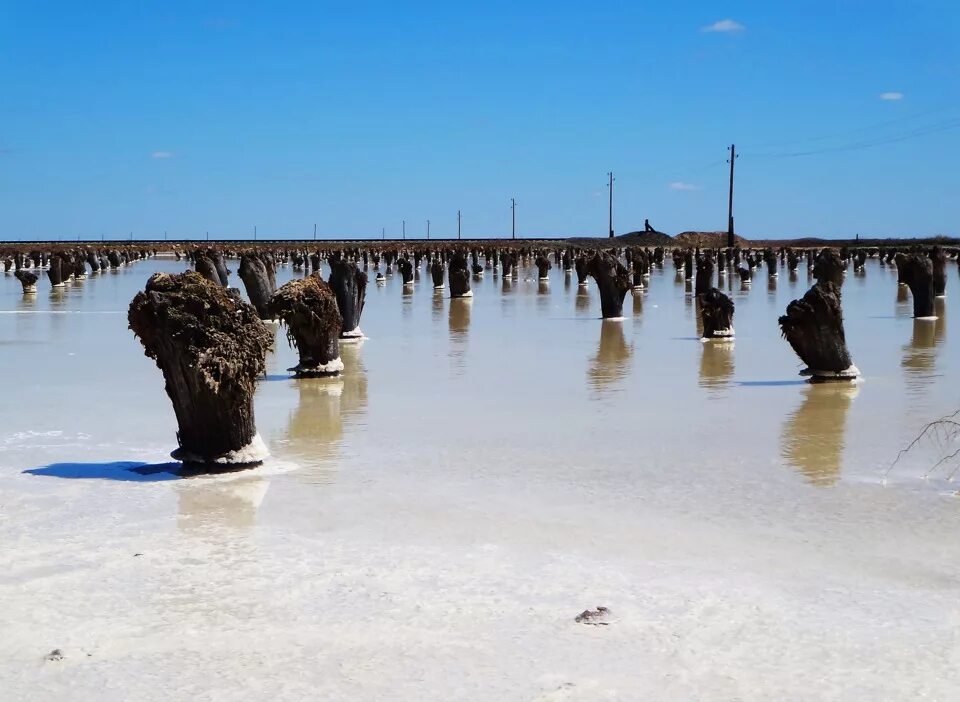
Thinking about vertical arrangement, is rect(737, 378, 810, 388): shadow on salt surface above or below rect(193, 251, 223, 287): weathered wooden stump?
below

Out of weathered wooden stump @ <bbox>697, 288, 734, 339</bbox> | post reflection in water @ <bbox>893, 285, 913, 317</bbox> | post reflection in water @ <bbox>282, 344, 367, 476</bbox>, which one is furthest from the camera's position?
post reflection in water @ <bbox>893, 285, 913, 317</bbox>

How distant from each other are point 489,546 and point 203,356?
2.55m

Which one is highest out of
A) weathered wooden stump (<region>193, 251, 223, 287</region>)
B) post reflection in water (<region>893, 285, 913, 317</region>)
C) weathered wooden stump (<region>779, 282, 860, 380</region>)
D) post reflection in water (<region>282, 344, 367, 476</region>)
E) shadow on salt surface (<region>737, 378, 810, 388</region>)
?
weathered wooden stump (<region>193, 251, 223, 287</region>)

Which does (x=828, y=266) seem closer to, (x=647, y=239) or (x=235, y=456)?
(x=235, y=456)

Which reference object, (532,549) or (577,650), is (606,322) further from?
(577,650)

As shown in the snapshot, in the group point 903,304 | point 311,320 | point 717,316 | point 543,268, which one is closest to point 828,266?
point 903,304

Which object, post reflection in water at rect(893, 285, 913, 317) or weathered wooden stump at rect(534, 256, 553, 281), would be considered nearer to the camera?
post reflection in water at rect(893, 285, 913, 317)

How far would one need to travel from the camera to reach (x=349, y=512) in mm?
7074

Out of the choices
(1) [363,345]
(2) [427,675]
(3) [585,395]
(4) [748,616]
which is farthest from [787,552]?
(1) [363,345]

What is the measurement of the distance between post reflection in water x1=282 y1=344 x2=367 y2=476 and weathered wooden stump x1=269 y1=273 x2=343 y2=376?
0.21m

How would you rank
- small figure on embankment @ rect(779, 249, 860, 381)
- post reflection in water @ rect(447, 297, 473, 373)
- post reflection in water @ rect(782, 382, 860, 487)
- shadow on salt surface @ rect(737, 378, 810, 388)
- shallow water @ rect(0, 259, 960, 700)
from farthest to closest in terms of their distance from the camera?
post reflection in water @ rect(447, 297, 473, 373)
shadow on salt surface @ rect(737, 378, 810, 388)
small figure on embankment @ rect(779, 249, 860, 381)
post reflection in water @ rect(782, 382, 860, 487)
shallow water @ rect(0, 259, 960, 700)

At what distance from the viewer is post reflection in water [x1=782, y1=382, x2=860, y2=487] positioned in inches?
329

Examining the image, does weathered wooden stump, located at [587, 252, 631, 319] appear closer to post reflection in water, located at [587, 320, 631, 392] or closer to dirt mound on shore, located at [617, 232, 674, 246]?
post reflection in water, located at [587, 320, 631, 392]

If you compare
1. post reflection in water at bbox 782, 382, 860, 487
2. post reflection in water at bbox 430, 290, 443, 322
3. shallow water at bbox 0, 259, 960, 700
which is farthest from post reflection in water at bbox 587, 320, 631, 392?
post reflection in water at bbox 430, 290, 443, 322
